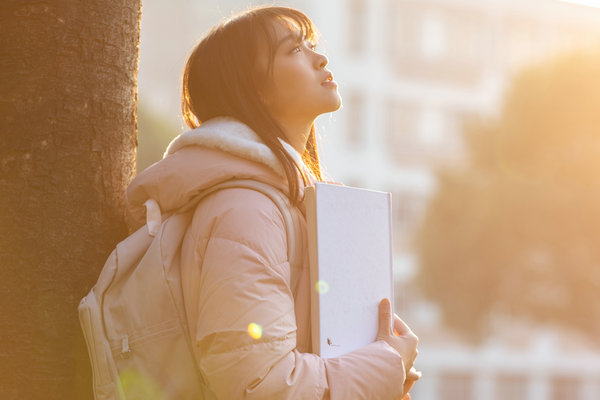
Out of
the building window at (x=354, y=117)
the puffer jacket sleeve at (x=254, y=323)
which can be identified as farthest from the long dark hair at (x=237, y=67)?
the building window at (x=354, y=117)

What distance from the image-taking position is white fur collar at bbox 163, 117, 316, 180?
2.45 m

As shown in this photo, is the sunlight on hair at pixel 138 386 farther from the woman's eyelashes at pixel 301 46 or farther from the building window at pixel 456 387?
the building window at pixel 456 387

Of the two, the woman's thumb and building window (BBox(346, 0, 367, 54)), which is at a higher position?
the woman's thumb

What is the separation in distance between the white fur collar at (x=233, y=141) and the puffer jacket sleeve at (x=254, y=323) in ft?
0.40

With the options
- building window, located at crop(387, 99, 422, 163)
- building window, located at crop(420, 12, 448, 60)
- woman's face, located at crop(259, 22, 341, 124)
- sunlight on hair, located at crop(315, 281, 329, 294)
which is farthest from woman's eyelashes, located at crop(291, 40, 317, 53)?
building window, located at crop(420, 12, 448, 60)

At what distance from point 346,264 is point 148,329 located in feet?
1.93

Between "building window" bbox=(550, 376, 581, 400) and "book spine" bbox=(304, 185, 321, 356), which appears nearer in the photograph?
"book spine" bbox=(304, 185, 321, 356)

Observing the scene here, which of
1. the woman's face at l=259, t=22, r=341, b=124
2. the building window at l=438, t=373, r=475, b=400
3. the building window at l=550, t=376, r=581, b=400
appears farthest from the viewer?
the building window at l=550, t=376, r=581, b=400

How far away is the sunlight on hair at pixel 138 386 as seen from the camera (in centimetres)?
233

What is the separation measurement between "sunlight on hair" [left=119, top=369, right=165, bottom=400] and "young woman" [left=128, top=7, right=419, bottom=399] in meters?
0.14

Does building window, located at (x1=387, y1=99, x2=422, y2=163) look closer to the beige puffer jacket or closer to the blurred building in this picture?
the blurred building

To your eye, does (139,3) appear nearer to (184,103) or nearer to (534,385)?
(184,103)

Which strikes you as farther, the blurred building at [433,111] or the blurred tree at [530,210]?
the blurred building at [433,111]

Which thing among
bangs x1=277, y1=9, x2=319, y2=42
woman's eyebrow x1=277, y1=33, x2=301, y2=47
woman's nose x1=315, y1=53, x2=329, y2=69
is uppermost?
bangs x1=277, y1=9, x2=319, y2=42
